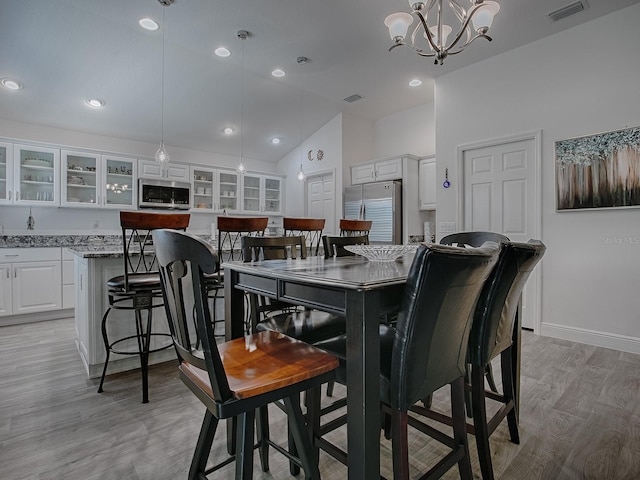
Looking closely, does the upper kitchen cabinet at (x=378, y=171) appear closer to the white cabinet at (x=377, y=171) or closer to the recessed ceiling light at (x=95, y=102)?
the white cabinet at (x=377, y=171)

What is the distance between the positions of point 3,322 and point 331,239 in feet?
13.1

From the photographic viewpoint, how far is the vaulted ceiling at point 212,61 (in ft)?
10.5

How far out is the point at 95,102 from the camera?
14.5ft

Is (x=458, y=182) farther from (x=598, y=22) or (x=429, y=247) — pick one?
(x=429, y=247)

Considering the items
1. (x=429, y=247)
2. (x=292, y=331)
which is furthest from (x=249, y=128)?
(x=429, y=247)

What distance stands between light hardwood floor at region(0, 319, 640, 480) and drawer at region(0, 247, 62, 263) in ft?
5.47

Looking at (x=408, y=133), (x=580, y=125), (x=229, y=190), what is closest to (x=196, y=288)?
(x=580, y=125)

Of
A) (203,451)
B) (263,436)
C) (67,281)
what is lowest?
(263,436)

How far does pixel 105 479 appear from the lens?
1.43 meters

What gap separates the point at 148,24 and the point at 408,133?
3.71m

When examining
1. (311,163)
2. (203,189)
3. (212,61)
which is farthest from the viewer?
(311,163)

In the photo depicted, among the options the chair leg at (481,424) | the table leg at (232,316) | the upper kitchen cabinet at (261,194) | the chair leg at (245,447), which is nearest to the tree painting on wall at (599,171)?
the chair leg at (481,424)

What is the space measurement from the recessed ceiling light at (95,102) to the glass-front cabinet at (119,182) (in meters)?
0.69

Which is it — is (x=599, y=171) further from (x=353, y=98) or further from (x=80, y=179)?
(x=80, y=179)
